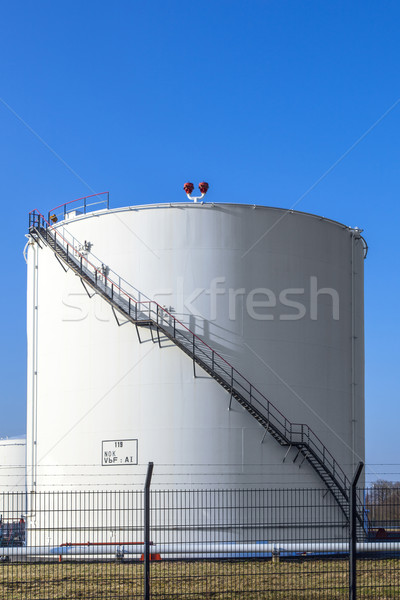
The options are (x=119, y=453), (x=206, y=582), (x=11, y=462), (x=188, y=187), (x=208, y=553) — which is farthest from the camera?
(x=11, y=462)

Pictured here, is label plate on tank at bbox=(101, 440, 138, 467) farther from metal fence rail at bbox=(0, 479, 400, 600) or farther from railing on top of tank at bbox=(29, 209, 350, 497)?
railing on top of tank at bbox=(29, 209, 350, 497)

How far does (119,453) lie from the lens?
89.2ft

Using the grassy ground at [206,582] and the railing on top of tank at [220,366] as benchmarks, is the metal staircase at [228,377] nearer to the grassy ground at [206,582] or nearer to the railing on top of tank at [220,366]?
the railing on top of tank at [220,366]

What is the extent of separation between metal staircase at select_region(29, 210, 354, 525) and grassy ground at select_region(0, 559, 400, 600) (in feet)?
18.0

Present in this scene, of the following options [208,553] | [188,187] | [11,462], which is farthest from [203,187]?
[11,462]

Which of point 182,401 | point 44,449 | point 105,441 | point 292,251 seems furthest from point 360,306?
point 44,449

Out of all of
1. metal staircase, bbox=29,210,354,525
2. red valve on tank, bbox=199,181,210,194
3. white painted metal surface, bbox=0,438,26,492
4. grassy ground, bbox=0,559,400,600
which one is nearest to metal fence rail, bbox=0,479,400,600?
grassy ground, bbox=0,559,400,600

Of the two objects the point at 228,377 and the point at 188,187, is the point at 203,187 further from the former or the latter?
the point at 228,377

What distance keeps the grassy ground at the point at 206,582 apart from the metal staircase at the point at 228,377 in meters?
5.50

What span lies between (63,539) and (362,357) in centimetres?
1290

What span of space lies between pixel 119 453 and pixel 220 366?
14.8 ft

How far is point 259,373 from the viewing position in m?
27.5

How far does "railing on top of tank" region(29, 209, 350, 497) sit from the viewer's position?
89.3ft

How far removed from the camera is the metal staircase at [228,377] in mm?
27094
